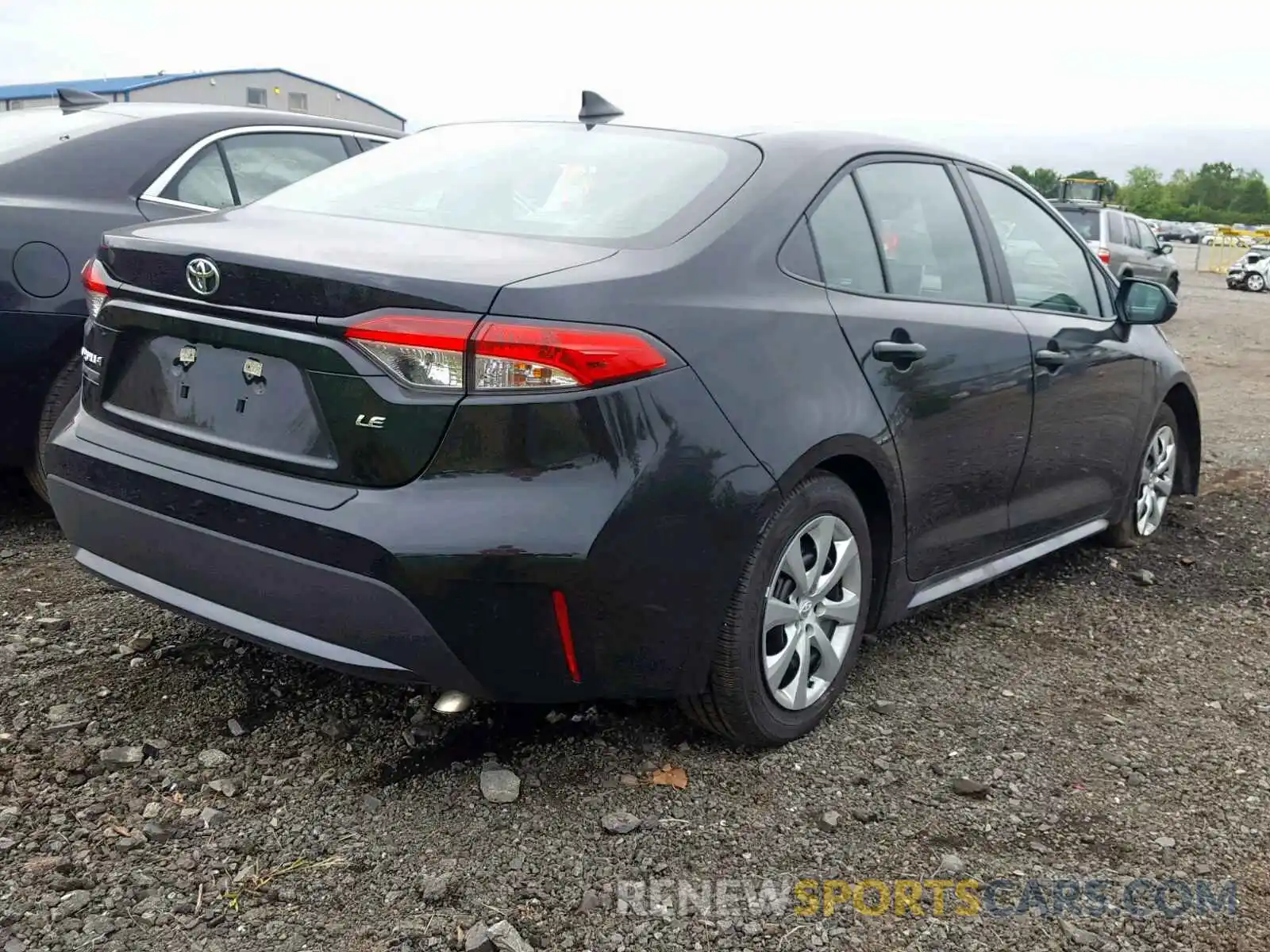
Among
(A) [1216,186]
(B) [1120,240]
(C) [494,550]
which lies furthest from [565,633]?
(A) [1216,186]

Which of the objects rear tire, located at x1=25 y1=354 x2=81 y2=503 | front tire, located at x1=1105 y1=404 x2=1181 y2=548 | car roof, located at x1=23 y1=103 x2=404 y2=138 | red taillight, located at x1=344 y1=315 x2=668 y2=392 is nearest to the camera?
red taillight, located at x1=344 y1=315 x2=668 y2=392

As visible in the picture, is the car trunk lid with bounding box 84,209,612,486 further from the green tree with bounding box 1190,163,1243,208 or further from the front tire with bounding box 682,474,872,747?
the green tree with bounding box 1190,163,1243,208

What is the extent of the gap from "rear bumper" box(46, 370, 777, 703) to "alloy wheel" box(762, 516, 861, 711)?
253 mm

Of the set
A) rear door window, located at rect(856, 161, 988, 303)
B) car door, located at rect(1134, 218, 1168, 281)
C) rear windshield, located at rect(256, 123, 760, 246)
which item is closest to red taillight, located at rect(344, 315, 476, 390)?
rear windshield, located at rect(256, 123, 760, 246)

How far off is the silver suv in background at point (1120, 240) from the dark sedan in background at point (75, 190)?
12996 mm

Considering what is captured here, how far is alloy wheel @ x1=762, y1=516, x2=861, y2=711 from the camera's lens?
3.00m

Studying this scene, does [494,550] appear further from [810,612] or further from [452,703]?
[810,612]

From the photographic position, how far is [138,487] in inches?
110

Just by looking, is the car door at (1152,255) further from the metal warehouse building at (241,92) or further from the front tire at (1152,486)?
the metal warehouse building at (241,92)

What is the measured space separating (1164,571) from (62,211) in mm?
4317

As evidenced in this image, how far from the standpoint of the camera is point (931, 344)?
3.39 meters

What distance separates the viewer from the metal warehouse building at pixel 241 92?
132 ft

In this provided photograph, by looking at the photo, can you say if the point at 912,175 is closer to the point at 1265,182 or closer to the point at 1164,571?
the point at 1164,571

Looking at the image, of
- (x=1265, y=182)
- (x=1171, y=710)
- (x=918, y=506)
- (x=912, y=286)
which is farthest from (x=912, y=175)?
(x=1265, y=182)
